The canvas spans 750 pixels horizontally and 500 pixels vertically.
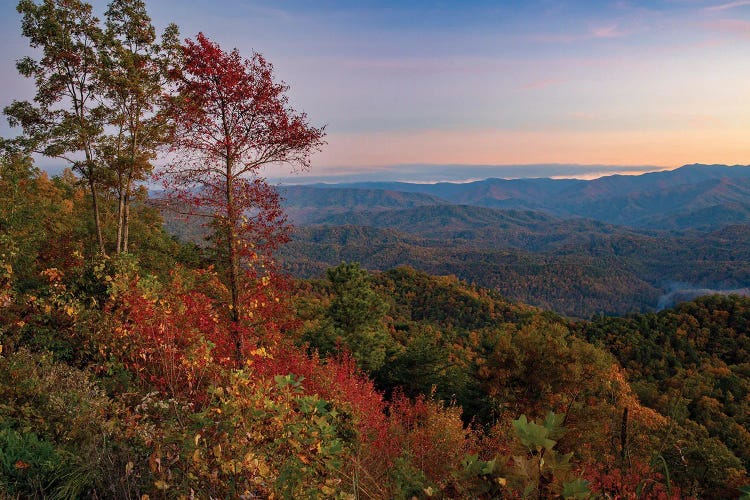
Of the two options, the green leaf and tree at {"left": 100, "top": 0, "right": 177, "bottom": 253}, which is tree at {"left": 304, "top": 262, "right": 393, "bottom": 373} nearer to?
tree at {"left": 100, "top": 0, "right": 177, "bottom": 253}

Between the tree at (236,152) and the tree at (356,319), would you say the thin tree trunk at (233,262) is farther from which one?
the tree at (356,319)

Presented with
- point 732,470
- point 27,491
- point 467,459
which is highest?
point 467,459

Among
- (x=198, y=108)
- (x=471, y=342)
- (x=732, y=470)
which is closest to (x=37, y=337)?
(x=198, y=108)

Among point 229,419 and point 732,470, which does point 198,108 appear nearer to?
point 229,419

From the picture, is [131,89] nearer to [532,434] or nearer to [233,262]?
[233,262]

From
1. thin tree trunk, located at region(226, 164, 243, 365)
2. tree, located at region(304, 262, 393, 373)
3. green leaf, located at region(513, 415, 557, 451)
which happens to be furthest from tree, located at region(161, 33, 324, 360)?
tree, located at region(304, 262, 393, 373)

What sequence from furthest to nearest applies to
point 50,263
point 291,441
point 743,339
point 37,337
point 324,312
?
1. point 743,339
2. point 324,312
3. point 50,263
4. point 37,337
5. point 291,441

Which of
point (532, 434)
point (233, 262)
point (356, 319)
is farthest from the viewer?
point (356, 319)

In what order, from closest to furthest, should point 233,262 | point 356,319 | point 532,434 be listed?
point 532,434, point 233,262, point 356,319

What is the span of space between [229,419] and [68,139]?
14.2 metres

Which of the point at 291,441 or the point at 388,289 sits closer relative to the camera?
the point at 291,441

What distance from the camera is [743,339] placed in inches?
2009

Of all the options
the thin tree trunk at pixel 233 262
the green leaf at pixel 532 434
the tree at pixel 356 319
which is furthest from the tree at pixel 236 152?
the tree at pixel 356 319

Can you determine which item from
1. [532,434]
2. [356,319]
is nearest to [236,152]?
[532,434]
